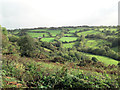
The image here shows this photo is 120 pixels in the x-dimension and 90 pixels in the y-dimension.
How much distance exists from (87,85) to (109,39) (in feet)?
247

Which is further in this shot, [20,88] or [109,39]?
[109,39]

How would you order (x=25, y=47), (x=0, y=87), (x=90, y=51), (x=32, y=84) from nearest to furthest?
1. (x=0, y=87)
2. (x=32, y=84)
3. (x=25, y=47)
4. (x=90, y=51)

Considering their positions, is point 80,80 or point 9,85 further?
point 80,80

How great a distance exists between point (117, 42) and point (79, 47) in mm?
21382

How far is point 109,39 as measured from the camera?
74.0 metres

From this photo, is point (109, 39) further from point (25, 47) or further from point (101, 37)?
point (25, 47)

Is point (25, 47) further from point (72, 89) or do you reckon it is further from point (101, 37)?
point (101, 37)

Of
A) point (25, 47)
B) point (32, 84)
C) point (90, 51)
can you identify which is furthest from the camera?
point (90, 51)

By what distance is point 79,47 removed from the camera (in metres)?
65.3

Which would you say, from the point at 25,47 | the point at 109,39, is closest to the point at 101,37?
the point at 109,39

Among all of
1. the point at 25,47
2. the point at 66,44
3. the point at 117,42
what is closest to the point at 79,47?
the point at 66,44

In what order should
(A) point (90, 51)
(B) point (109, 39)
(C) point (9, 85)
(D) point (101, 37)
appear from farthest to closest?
1. (D) point (101, 37)
2. (B) point (109, 39)
3. (A) point (90, 51)
4. (C) point (9, 85)

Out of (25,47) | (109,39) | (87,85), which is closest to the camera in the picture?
(87,85)

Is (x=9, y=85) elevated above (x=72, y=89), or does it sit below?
above
